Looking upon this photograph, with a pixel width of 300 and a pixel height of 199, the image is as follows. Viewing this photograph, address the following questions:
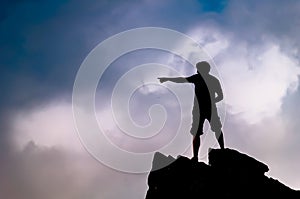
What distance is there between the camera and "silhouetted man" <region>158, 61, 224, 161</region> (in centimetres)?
1705

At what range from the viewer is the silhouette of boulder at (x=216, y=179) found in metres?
15.4

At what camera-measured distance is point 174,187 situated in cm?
1633

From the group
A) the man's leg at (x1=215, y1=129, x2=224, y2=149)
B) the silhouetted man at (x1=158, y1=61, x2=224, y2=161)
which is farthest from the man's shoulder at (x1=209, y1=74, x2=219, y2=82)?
the man's leg at (x1=215, y1=129, x2=224, y2=149)

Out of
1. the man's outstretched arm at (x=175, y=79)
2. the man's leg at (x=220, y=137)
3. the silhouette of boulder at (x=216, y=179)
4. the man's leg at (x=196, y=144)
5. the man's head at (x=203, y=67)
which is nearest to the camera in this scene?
the silhouette of boulder at (x=216, y=179)

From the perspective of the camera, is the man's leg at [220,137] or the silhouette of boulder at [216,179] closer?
the silhouette of boulder at [216,179]

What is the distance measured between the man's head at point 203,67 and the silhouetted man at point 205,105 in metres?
0.09

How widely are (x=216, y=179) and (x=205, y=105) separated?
3616 mm

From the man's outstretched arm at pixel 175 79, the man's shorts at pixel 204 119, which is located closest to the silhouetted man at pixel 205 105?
the man's shorts at pixel 204 119

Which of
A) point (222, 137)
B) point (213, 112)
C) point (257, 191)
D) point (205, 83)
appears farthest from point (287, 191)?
point (205, 83)

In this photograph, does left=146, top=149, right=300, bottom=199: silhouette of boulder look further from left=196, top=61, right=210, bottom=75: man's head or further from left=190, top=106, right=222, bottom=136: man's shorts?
left=196, top=61, right=210, bottom=75: man's head

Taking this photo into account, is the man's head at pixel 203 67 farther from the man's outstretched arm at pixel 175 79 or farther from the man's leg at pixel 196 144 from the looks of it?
the man's leg at pixel 196 144

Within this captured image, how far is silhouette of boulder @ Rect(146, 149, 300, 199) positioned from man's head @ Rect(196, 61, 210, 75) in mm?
3929

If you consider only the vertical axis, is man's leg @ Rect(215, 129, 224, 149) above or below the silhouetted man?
below

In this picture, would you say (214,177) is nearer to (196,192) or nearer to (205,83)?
(196,192)
